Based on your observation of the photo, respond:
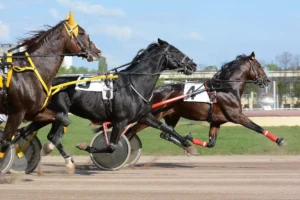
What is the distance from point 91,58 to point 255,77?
5195 mm

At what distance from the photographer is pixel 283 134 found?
21.8m

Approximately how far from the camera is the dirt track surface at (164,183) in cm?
788

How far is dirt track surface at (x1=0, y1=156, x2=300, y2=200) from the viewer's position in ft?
25.8

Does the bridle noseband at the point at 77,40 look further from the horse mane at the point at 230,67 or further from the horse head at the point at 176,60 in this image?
the horse mane at the point at 230,67

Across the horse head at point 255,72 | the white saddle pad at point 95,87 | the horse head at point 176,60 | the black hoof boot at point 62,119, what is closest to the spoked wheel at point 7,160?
the black hoof boot at point 62,119

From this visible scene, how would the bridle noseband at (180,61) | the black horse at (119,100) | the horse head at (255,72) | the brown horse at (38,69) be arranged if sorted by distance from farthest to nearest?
1. the horse head at (255,72)
2. the bridle noseband at (180,61)
3. the black horse at (119,100)
4. the brown horse at (38,69)

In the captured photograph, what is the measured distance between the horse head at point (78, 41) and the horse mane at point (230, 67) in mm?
4555

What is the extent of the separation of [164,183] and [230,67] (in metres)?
5.30

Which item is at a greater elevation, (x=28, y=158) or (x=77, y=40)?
(x=77, y=40)

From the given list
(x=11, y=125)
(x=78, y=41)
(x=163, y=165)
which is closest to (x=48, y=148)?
(x=11, y=125)

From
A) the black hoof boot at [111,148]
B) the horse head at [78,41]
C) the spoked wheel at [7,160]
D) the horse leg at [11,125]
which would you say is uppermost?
the horse head at [78,41]

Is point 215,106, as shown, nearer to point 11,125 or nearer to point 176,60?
point 176,60

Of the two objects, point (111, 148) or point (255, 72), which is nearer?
point (111, 148)

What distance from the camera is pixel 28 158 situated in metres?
10.9
